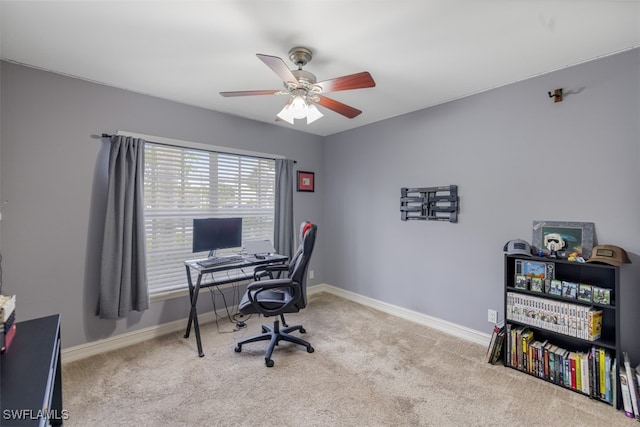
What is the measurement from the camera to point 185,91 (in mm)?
2736

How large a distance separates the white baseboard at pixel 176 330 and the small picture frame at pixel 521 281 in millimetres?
659

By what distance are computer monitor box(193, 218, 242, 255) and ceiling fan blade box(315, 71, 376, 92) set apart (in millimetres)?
1835

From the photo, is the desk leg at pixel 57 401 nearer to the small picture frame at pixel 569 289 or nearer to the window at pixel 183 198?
the window at pixel 183 198

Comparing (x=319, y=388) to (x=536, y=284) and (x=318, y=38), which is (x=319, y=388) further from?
(x=318, y=38)

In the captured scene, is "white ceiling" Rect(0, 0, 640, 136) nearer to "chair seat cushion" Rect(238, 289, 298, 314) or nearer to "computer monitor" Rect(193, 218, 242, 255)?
"computer monitor" Rect(193, 218, 242, 255)

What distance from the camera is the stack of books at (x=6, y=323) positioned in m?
1.10

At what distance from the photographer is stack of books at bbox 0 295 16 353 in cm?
110

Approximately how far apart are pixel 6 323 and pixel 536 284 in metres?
3.15

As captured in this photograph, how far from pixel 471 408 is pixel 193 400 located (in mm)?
1859

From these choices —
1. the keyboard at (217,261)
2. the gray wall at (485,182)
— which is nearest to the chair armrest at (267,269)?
the keyboard at (217,261)

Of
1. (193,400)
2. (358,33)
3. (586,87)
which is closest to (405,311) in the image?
(193,400)

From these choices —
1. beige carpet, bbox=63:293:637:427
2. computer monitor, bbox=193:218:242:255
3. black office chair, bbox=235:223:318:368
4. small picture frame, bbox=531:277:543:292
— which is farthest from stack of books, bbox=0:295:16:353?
small picture frame, bbox=531:277:543:292

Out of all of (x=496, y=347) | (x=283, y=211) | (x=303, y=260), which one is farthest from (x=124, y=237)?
(x=496, y=347)

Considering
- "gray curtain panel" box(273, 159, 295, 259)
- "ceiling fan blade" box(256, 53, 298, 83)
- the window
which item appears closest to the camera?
"ceiling fan blade" box(256, 53, 298, 83)
